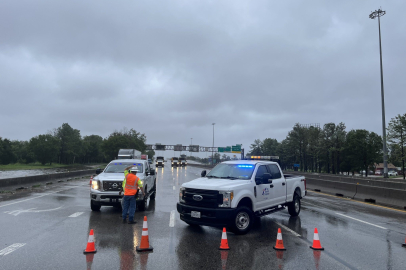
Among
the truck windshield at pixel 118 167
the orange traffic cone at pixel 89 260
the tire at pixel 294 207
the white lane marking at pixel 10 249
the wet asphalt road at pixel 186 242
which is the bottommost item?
the white lane marking at pixel 10 249

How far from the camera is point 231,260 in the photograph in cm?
604

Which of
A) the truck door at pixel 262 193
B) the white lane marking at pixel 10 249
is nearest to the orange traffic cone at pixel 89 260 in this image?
the white lane marking at pixel 10 249

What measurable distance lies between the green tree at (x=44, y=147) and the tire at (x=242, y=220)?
4350 inches

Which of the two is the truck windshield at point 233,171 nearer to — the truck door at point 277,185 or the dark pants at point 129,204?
the truck door at point 277,185

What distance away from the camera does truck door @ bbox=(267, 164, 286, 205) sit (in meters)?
9.81

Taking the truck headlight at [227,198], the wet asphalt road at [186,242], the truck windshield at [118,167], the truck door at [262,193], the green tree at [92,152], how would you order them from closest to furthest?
the wet asphalt road at [186,242]
the truck headlight at [227,198]
the truck door at [262,193]
the truck windshield at [118,167]
the green tree at [92,152]

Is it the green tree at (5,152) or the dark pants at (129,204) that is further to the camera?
the green tree at (5,152)

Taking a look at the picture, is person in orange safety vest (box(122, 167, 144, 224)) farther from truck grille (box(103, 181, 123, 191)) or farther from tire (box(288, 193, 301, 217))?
tire (box(288, 193, 301, 217))

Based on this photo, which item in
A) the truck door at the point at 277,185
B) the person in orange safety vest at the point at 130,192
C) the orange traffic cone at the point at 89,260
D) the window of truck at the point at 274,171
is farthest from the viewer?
the window of truck at the point at 274,171

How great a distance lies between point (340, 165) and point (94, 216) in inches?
2931

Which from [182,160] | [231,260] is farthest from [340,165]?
Result: [231,260]

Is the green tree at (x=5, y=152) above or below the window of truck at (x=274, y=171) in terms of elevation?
above

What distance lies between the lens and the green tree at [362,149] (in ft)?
232

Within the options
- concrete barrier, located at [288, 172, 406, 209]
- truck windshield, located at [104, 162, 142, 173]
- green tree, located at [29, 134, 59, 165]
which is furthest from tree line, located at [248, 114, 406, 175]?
green tree, located at [29, 134, 59, 165]
